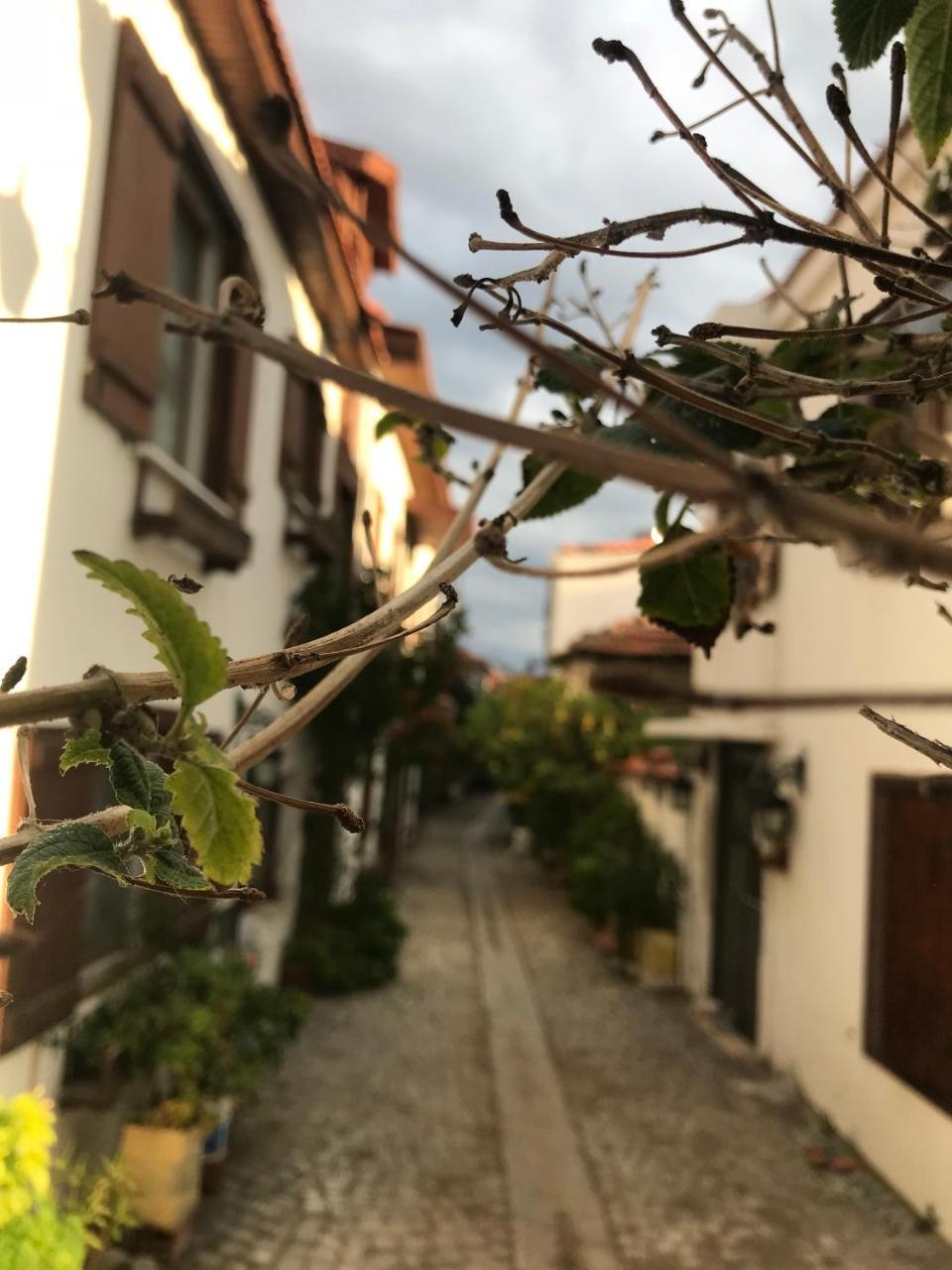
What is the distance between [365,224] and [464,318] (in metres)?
0.52

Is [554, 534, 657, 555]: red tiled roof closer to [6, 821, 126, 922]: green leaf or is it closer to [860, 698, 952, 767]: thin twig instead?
[860, 698, 952, 767]: thin twig

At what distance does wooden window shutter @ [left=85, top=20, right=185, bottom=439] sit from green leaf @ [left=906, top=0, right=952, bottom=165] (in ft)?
9.39

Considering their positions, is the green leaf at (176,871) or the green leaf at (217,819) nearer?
the green leaf at (217,819)

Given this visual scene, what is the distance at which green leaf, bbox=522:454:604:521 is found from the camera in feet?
4.76

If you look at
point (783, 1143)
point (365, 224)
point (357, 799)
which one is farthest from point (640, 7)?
point (357, 799)

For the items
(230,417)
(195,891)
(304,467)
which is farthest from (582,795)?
(195,891)

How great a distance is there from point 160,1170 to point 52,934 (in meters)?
1.19

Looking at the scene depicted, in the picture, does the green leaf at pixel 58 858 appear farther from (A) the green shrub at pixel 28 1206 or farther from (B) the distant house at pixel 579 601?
(B) the distant house at pixel 579 601

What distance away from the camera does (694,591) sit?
144 cm

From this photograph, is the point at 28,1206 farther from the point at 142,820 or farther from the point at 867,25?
the point at 867,25

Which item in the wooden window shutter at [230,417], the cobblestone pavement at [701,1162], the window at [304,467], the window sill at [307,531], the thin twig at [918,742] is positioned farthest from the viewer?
the window sill at [307,531]

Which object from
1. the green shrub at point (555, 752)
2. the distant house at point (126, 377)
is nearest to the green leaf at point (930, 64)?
the distant house at point (126, 377)

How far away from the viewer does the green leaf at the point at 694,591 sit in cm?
144

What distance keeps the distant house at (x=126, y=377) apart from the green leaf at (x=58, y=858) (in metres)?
0.35
